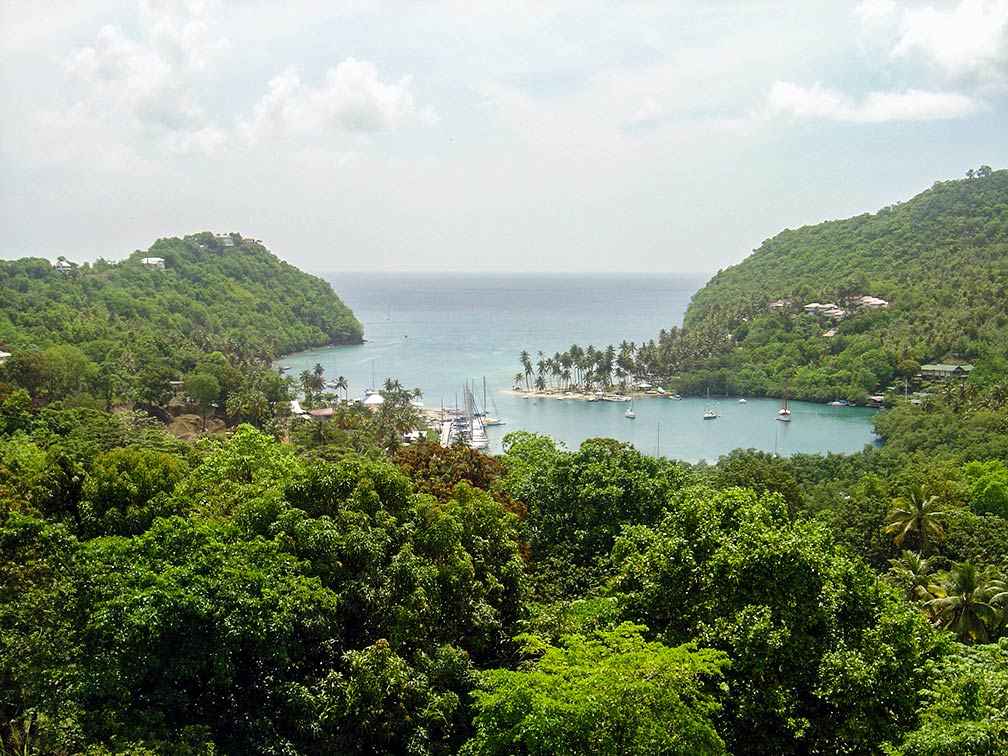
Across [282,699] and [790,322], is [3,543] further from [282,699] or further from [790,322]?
[790,322]

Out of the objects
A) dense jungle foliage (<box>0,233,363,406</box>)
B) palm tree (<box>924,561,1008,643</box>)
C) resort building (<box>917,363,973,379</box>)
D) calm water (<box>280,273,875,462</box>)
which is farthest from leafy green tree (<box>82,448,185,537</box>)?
resort building (<box>917,363,973,379</box>)

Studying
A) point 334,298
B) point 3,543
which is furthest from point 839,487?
point 334,298

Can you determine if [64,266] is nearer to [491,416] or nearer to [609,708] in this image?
[491,416]

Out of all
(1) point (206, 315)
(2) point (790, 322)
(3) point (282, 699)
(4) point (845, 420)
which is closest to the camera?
(3) point (282, 699)

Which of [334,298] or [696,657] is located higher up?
[334,298]

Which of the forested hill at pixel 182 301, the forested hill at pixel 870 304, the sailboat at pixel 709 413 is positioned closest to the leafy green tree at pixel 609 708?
the forested hill at pixel 182 301

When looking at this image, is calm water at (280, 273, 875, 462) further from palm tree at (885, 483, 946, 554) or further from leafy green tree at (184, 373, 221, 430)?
leafy green tree at (184, 373, 221, 430)

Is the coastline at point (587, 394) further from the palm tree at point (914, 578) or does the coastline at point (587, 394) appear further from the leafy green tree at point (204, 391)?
the palm tree at point (914, 578)

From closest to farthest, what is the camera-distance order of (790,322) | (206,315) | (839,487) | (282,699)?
(282,699) → (839,487) → (790,322) → (206,315)
